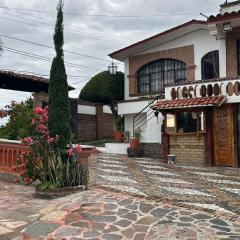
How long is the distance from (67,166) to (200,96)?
6.96m

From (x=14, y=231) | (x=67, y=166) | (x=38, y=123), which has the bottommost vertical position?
(x=14, y=231)

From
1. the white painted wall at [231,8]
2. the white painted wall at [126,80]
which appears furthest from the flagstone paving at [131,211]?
the white painted wall at [126,80]

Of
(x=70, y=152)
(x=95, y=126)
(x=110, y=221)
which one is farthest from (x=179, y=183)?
(x=95, y=126)

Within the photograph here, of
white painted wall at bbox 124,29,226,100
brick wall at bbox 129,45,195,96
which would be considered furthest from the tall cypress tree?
brick wall at bbox 129,45,195,96

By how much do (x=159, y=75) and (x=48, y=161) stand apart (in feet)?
41.6

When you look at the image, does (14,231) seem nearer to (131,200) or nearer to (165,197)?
(131,200)

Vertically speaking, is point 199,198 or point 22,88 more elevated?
point 22,88

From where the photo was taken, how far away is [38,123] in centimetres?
1046

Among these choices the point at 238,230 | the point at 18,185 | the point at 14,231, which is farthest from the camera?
the point at 18,185

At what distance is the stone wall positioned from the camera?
17859 mm

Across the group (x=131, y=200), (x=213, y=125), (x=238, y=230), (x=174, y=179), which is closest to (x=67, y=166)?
(x=131, y=200)

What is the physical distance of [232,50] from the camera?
17109mm

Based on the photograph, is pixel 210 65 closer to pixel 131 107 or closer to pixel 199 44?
pixel 199 44

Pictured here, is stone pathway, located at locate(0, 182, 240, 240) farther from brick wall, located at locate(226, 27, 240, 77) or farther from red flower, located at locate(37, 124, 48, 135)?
brick wall, located at locate(226, 27, 240, 77)
